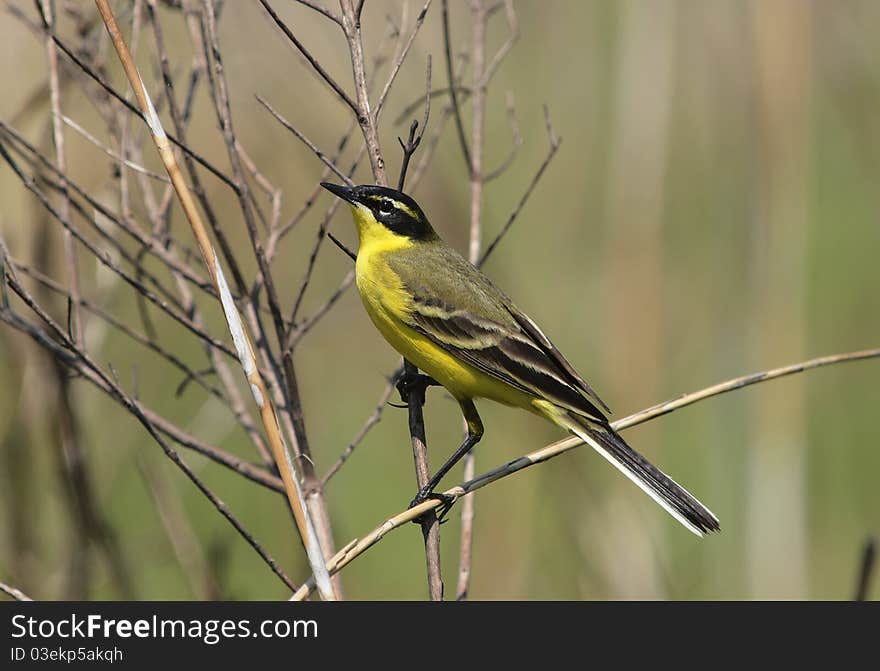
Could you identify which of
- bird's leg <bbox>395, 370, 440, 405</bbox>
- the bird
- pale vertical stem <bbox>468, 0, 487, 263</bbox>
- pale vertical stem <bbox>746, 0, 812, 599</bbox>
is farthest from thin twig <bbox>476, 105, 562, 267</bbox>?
pale vertical stem <bbox>746, 0, 812, 599</bbox>

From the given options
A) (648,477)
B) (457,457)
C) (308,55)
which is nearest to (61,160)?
(308,55)

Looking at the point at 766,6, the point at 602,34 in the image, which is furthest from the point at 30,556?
the point at 602,34

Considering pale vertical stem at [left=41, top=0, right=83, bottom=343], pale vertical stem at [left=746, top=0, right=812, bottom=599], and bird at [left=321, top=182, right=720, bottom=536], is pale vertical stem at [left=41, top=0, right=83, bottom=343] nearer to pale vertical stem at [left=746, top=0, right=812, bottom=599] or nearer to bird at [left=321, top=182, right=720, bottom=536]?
bird at [left=321, top=182, right=720, bottom=536]

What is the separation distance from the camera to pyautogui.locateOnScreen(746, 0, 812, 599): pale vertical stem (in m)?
3.78

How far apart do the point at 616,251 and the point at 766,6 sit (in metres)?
0.98

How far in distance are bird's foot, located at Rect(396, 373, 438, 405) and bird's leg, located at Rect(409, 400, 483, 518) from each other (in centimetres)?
13

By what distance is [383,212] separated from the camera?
344cm

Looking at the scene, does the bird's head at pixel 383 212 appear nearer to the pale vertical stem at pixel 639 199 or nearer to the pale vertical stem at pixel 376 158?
the pale vertical stem at pixel 376 158

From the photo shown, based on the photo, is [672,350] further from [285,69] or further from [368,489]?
[285,69]

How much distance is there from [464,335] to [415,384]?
222mm

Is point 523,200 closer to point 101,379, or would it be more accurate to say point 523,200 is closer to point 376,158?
point 376,158

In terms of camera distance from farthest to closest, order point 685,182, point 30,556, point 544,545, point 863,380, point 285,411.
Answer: point 685,182, point 863,380, point 544,545, point 30,556, point 285,411

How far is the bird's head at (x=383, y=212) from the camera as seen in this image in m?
3.24

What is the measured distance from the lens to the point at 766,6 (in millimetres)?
3775
